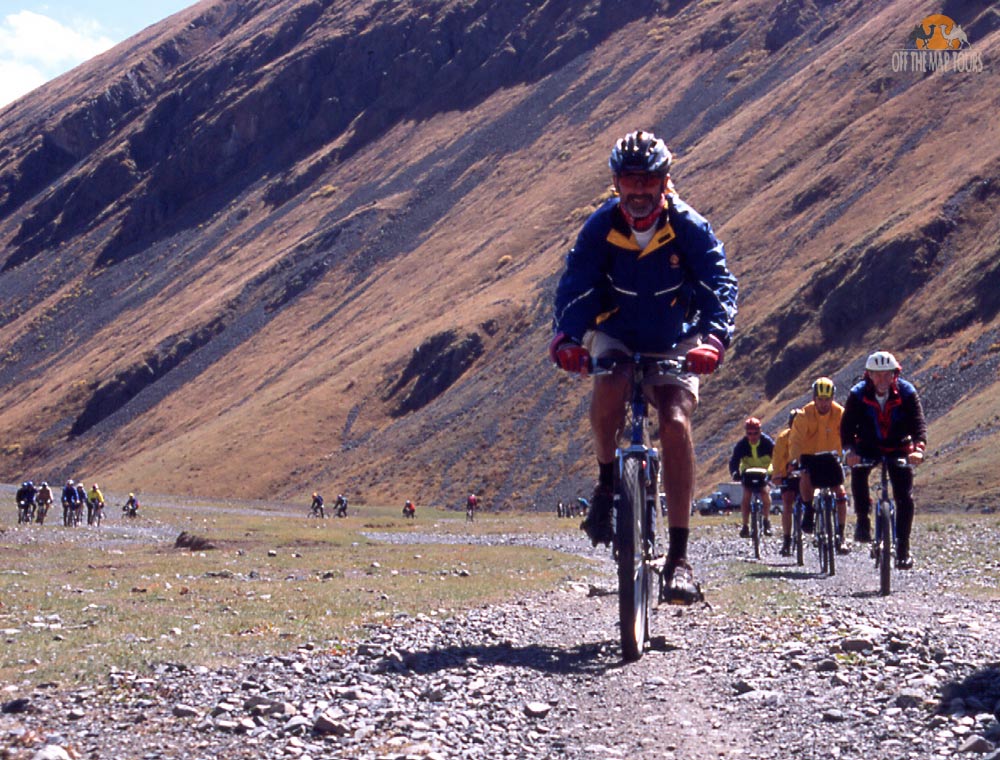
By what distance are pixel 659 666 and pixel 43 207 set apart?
7137 inches

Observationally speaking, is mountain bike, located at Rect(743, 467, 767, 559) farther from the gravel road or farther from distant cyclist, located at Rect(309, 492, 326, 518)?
distant cyclist, located at Rect(309, 492, 326, 518)

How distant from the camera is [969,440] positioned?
151 feet

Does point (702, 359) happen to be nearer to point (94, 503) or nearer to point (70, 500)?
point (70, 500)

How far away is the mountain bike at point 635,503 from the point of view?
670 cm

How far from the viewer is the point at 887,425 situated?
1084 cm

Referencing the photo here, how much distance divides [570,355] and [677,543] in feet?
4.20

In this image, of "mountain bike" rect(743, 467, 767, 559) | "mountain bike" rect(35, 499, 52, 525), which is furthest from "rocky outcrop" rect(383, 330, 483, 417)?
"mountain bike" rect(743, 467, 767, 559)

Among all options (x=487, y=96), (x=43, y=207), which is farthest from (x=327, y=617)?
(x=43, y=207)

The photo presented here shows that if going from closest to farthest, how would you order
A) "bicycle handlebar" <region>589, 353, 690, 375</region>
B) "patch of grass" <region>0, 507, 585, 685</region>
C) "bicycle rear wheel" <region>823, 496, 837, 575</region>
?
"bicycle handlebar" <region>589, 353, 690, 375</region>
"patch of grass" <region>0, 507, 585, 685</region>
"bicycle rear wheel" <region>823, 496, 837, 575</region>

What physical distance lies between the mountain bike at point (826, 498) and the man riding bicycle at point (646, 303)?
729 centimetres

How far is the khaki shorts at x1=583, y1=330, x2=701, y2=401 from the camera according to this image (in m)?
6.91

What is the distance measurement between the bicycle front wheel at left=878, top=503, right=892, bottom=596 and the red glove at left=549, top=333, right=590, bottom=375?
5122 millimetres

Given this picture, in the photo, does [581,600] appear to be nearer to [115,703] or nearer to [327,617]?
[327,617]

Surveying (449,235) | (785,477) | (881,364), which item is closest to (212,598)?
(881,364)
